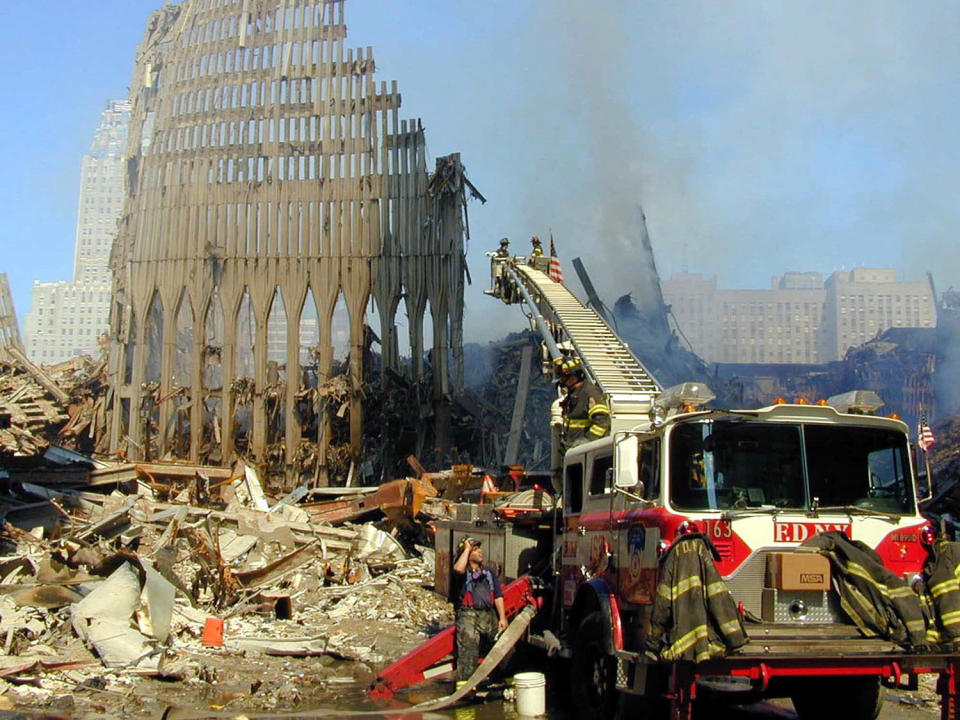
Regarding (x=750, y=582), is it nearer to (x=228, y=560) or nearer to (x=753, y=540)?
(x=753, y=540)

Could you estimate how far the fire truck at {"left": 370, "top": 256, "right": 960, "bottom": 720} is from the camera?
249 inches

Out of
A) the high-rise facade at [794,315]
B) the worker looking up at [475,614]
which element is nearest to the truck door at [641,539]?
the worker looking up at [475,614]

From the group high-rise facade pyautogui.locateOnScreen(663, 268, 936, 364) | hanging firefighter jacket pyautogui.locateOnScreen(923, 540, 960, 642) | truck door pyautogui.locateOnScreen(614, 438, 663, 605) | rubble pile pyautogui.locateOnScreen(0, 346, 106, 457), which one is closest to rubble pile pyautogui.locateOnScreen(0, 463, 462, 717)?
rubble pile pyautogui.locateOnScreen(0, 346, 106, 457)

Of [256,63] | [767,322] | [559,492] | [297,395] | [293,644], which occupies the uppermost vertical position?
[256,63]

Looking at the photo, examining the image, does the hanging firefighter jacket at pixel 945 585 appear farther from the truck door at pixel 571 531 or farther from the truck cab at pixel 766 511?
the truck door at pixel 571 531

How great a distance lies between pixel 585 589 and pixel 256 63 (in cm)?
1926

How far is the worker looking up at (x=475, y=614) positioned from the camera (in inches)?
358

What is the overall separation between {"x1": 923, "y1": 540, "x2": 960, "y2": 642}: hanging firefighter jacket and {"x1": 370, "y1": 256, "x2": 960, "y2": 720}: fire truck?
106 millimetres

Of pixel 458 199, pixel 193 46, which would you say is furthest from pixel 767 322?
pixel 193 46

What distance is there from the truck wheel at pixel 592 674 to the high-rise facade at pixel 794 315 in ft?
73.5

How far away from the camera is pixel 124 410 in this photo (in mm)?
24344

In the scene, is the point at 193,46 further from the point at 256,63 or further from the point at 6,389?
the point at 6,389

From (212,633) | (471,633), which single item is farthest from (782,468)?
(212,633)

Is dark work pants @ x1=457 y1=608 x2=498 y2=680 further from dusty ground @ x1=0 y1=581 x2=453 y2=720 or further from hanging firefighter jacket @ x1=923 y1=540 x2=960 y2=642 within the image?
hanging firefighter jacket @ x1=923 y1=540 x2=960 y2=642
